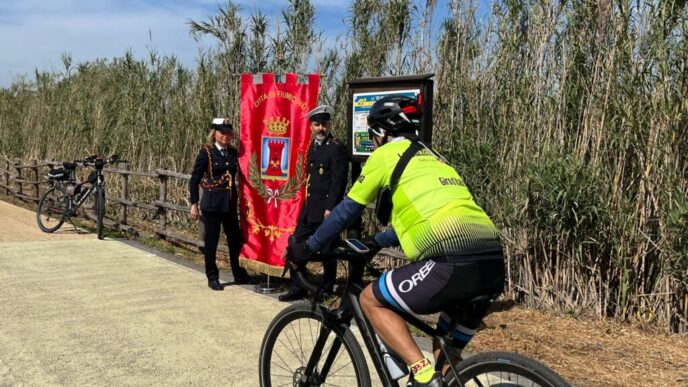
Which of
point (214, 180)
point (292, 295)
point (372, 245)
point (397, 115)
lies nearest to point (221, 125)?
point (214, 180)

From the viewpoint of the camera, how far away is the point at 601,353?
460 cm

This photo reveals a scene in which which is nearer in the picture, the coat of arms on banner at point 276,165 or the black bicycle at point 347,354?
the black bicycle at point 347,354

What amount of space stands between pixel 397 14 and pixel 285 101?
180 cm

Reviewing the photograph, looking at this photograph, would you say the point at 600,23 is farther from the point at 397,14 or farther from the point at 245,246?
the point at 245,246

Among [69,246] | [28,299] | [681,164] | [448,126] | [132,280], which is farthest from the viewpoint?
[69,246]

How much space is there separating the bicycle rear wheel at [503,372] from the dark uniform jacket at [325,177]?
133 inches

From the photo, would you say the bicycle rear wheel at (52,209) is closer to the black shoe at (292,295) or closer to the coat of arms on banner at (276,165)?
the coat of arms on banner at (276,165)

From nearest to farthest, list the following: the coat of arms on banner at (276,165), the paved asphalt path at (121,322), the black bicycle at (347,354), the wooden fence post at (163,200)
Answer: the black bicycle at (347,354)
the paved asphalt path at (121,322)
the coat of arms on banner at (276,165)
the wooden fence post at (163,200)

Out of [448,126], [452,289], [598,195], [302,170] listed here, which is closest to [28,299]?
[302,170]

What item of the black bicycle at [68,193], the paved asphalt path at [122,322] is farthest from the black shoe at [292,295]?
the black bicycle at [68,193]

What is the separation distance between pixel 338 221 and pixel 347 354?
29.2 inches

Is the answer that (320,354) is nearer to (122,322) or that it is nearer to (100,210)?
(122,322)

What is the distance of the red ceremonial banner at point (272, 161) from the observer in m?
6.14

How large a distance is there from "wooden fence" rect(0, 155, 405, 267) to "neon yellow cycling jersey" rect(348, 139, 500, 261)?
377 centimetres
